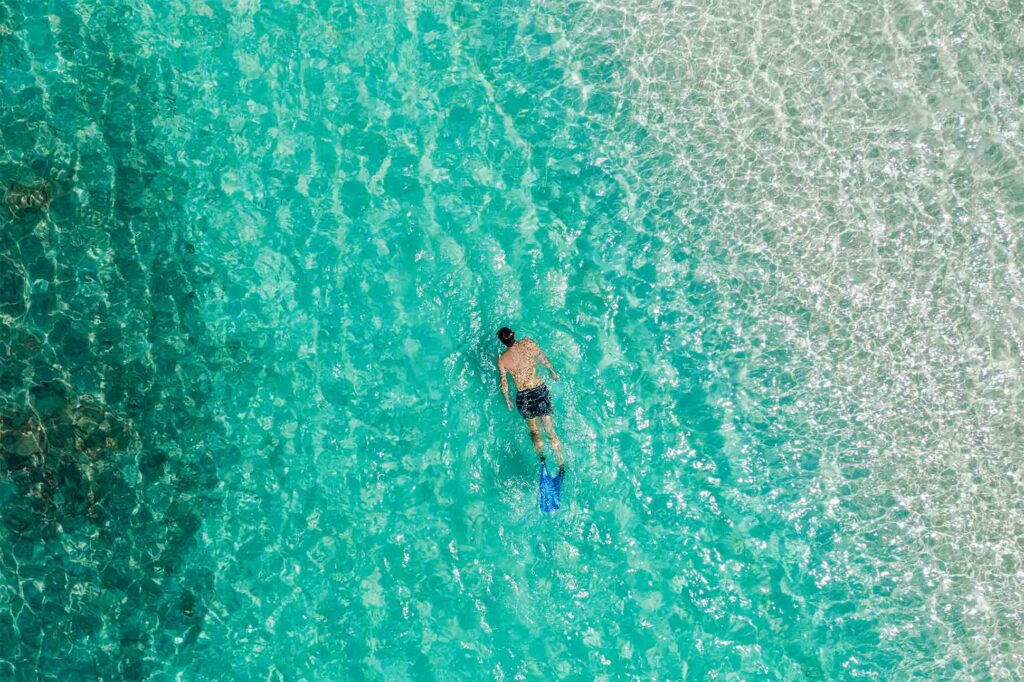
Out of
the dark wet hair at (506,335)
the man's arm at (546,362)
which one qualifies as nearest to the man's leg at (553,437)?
the man's arm at (546,362)

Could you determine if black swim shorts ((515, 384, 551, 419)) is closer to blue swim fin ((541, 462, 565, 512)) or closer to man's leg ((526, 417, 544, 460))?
man's leg ((526, 417, 544, 460))

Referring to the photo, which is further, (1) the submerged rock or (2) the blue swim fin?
(1) the submerged rock

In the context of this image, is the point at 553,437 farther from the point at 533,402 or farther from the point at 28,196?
the point at 28,196

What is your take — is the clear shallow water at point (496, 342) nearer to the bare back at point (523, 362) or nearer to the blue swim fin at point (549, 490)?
the blue swim fin at point (549, 490)

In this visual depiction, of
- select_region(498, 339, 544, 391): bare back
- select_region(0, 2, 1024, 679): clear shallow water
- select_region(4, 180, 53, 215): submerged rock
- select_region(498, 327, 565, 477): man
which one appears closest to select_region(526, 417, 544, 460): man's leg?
select_region(498, 327, 565, 477): man

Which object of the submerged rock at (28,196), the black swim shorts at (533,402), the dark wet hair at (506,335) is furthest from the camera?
the submerged rock at (28,196)
